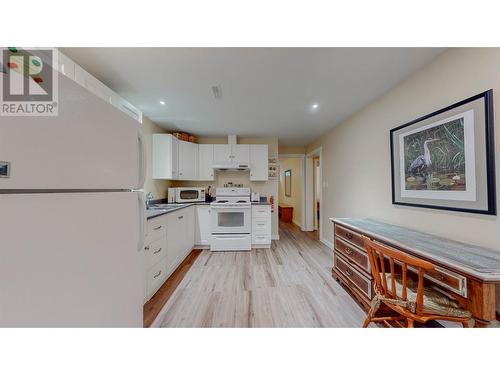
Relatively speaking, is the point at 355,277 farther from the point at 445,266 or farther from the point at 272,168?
the point at 272,168

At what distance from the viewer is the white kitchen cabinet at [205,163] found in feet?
13.3

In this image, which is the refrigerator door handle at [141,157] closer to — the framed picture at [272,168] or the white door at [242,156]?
the white door at [242,156]

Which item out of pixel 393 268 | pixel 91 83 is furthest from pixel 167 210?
pixel 393 268

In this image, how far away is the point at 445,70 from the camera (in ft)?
5.04

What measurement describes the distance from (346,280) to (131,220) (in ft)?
7.46

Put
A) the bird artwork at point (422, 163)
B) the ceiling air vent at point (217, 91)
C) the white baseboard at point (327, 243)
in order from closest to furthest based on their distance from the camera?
the bird artwork at point (422, 163) → the ceiling air vent at point (217, 91) → the white baseboard at point (327, 243)

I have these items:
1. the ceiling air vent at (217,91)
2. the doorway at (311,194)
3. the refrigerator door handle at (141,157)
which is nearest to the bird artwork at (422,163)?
the ceiling air vent at (217,91)

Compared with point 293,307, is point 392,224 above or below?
above

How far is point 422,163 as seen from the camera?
1.73m

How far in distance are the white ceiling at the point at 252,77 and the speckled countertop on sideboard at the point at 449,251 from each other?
1.54m
